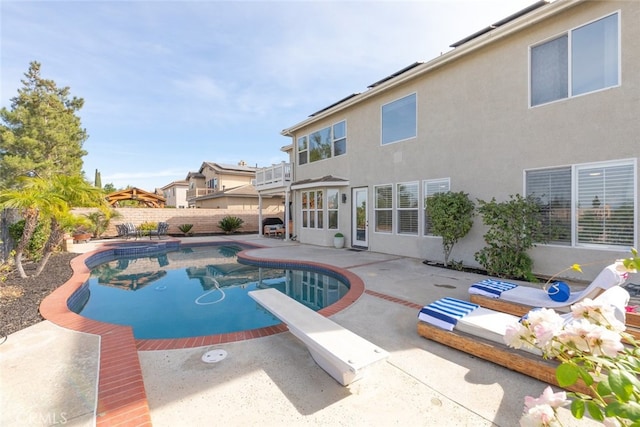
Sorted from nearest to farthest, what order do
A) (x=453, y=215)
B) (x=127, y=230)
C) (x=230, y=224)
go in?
(x=453, y=215) < (x=127, y=230) < (x=230, y=224)

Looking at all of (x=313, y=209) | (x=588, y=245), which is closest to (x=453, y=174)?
(x=588, y=245)

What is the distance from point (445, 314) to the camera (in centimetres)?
436

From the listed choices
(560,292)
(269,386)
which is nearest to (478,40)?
(560,292)

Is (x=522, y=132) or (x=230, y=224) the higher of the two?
(x=522, y=132)

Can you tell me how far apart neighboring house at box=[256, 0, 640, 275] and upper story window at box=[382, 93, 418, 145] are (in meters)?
0.05

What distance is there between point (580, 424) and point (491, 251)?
6.16 meters

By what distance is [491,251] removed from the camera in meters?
8.27

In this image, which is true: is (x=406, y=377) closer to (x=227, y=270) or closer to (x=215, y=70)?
(x=227, y=270)

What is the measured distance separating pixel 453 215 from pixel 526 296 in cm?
403

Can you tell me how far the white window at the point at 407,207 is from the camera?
11055mm

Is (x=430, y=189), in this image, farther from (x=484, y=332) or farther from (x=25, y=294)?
(x=25, y=294)

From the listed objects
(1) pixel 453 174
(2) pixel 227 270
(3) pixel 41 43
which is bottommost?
(2) pixel 227 270

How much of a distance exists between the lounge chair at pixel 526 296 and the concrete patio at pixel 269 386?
A: 182 centimetres

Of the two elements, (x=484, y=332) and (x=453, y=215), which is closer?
(x=484, y=332)
